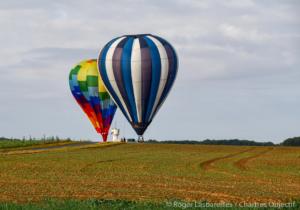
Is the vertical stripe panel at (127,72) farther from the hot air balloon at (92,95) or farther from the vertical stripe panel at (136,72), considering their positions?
the hot air balloon at (92,95)

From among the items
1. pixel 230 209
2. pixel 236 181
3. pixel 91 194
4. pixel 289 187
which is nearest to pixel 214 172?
pixel 236 181

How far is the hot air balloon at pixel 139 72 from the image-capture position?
250ft

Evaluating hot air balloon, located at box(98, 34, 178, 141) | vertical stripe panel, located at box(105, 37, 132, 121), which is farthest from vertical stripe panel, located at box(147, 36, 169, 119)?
vertical stripe panel, located at box(105, 37, 132, 121)

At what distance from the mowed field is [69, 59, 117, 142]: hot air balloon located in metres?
29.4

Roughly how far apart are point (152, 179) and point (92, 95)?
1970 inches

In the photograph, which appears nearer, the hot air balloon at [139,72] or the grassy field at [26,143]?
the hot air balloon at [139,72]

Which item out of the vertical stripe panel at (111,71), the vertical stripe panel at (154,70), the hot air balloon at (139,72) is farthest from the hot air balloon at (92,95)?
the vertical stripe panel at (154,70)

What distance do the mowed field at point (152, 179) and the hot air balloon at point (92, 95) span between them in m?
29.4

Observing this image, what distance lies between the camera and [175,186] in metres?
34.3

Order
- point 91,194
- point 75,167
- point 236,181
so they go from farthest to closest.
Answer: point 75,167
point 236,181
point 91,194

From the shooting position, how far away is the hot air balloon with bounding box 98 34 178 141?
250 ft

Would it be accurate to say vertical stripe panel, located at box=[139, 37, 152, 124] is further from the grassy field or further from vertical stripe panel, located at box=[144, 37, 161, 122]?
the grassy field

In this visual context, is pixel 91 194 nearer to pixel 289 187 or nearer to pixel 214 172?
pixel 289 187

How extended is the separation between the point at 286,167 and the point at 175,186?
17735mm
